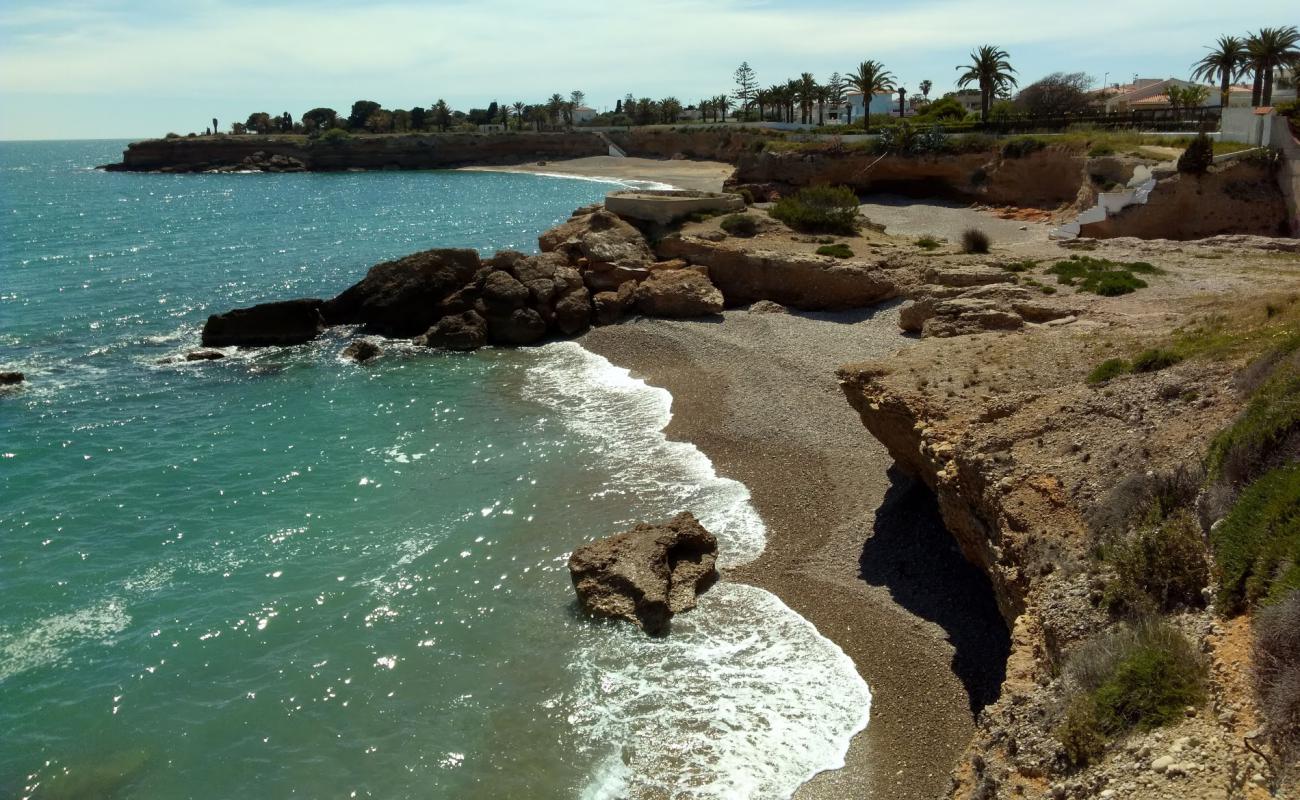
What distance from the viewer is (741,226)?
37.7 meters

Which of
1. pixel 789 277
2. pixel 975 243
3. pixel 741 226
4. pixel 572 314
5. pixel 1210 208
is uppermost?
pixel 1210 208

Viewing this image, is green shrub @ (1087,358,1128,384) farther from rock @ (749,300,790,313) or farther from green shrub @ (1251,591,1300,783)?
rock @ (749,300,790,313)

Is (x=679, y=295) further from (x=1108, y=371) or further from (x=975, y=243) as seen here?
(x=1108, y=371)

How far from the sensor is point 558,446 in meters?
23.1

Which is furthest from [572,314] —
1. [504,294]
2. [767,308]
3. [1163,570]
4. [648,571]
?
[1163,570]

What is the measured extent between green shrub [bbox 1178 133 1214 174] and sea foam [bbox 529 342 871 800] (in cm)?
2797

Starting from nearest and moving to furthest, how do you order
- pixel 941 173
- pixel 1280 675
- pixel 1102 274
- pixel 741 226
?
pixel 1280 675
pixel 1102 274
pixel 741 226
pixel 941 173

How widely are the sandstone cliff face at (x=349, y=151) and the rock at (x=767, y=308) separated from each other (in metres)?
107

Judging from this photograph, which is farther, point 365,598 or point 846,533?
point 846,533

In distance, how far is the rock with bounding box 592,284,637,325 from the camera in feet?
114

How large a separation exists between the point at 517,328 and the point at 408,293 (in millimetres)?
4942

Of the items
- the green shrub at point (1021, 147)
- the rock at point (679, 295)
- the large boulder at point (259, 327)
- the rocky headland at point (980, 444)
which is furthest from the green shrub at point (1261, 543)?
the green shrub at point (1021, 147)

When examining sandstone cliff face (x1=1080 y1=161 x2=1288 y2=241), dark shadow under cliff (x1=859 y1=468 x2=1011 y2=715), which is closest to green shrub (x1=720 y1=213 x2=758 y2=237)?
sandstone cliff face (x1=1080 y1=161 x2=1288 y2=241)

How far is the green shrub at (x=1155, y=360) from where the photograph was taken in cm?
1359
